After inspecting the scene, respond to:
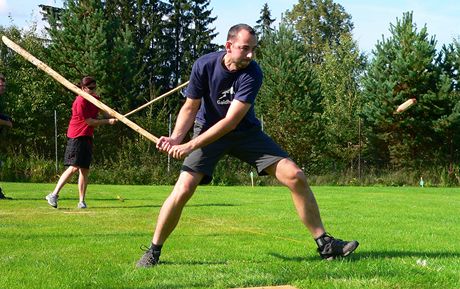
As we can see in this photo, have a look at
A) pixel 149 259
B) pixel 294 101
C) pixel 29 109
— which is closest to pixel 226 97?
pixel 149 259

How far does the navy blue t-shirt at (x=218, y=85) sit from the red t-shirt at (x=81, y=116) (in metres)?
4.46

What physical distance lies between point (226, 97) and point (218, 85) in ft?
0.38

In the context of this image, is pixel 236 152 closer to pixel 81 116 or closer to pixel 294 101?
pixel 81 116

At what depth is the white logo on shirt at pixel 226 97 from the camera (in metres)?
4.59

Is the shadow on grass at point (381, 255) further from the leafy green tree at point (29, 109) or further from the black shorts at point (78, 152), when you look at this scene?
the leafy green tree at point (29, 109)

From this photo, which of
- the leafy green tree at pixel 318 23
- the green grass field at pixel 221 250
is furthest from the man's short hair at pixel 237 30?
the leafy green tree at pixel 318 23

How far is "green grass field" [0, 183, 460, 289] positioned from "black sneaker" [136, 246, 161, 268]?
6 cm

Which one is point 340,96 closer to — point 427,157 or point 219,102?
point 427,157

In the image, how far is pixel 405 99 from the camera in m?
25.9

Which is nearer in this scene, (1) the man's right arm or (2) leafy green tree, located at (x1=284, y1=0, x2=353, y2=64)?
(1) the man's right arm

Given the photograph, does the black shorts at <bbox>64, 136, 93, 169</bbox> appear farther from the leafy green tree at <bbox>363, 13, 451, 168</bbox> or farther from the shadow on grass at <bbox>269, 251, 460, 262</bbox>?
the leafy green tree at <bbox>363, 13, 451, 168</bbox>

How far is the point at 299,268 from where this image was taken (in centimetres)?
433

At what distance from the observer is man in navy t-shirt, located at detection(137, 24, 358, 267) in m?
4.41

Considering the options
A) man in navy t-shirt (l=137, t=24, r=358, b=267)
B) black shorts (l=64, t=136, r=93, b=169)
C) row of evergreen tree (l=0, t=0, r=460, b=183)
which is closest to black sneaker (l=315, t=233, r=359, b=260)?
man in navy t-shirt (l=137, t=24, r=358, b=267)
